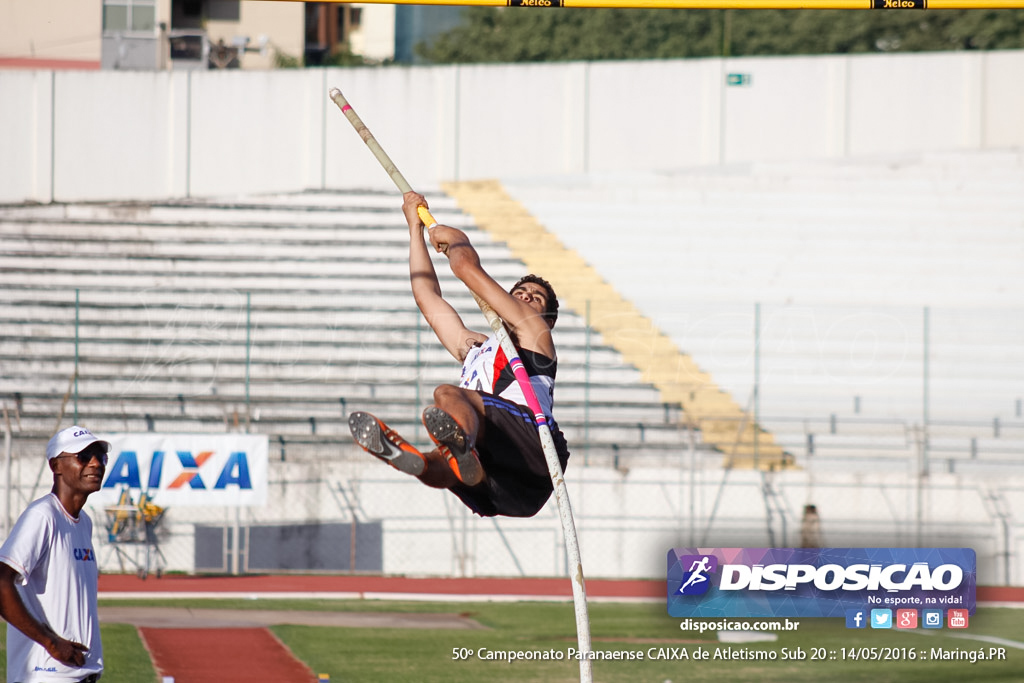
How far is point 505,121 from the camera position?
2242 centimetres

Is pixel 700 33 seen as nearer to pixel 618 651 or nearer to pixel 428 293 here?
pixel 618 651

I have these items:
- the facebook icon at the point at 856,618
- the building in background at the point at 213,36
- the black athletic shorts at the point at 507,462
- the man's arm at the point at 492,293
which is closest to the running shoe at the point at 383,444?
the black athletic shorts at the point at 507,462

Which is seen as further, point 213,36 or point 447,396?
point 213,36

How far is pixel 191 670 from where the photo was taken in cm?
970

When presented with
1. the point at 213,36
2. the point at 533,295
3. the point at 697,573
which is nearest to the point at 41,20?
the point at 533,295

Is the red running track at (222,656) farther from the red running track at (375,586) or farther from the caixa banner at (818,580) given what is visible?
the caixa banner at (818,580)

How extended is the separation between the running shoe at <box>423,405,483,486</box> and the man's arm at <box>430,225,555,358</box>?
22.3 inches

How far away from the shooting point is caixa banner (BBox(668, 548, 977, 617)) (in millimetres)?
9562

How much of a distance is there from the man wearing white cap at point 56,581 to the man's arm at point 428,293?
5.74 ft

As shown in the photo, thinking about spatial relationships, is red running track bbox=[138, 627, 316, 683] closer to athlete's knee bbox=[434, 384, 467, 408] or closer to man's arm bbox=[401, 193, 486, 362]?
man's arm bbox=[401, 193, 486, 362]

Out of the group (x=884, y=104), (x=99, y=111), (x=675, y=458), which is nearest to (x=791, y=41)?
(x=884, y=104)

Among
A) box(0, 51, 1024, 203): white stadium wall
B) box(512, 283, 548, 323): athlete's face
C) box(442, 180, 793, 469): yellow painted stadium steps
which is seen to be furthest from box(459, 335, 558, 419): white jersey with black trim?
box(0, 51, 1024, 203): white stadium wall

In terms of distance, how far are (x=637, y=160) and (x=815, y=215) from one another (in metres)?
3.42

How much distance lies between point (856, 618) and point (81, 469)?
21.9 ft
